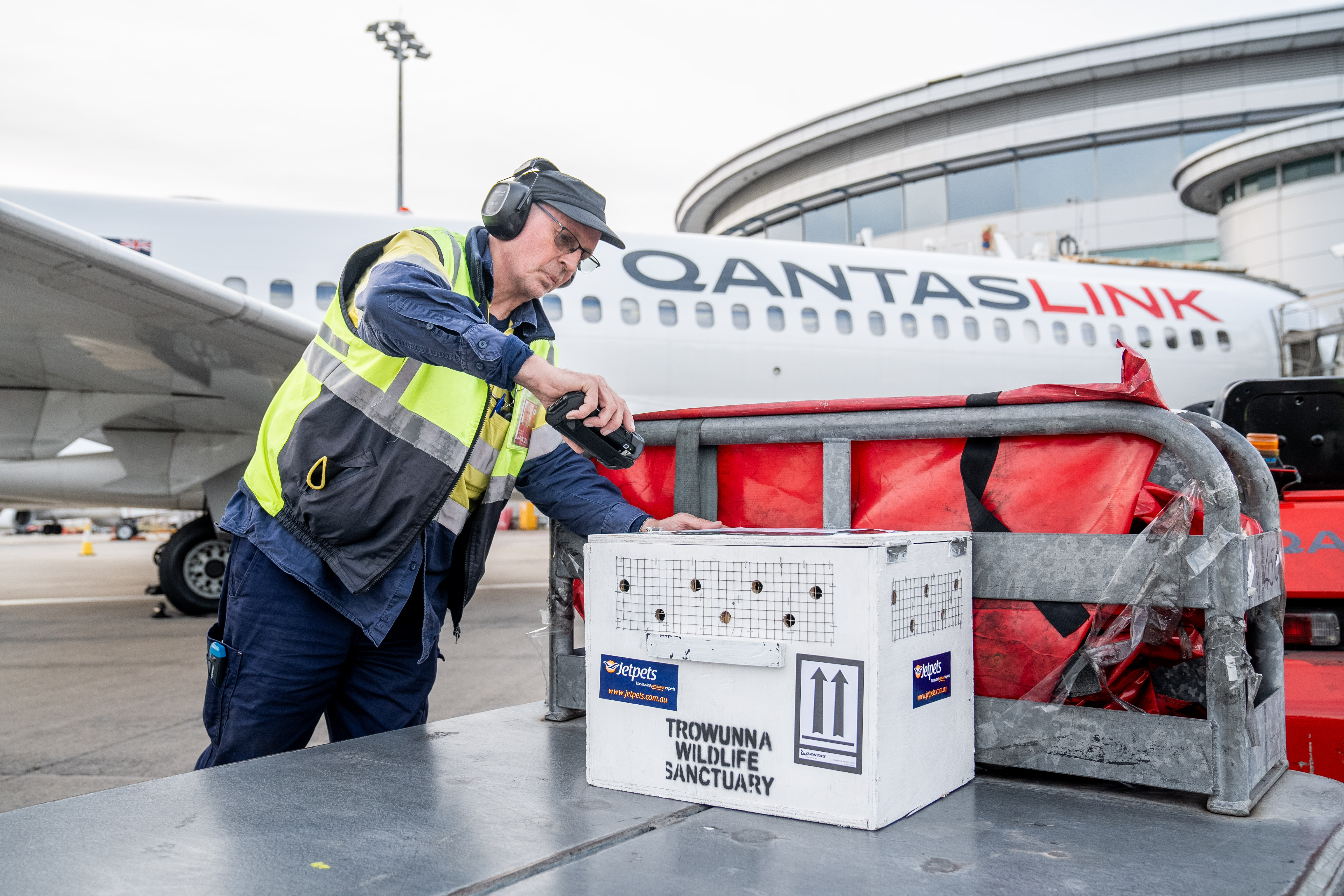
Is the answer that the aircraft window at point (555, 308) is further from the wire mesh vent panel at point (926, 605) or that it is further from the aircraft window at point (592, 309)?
the wire mesh vent panel at point (926, 605)

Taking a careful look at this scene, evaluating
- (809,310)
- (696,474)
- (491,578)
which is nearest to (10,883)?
(696,474)

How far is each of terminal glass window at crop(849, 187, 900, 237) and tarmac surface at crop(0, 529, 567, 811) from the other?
1034 inches

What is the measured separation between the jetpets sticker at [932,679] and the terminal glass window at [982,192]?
106 feet

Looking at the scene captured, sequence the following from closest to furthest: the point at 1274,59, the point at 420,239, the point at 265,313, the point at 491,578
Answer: the point at 420,239 → the point at 265,313 → the point at 491,578 → the point at 1274,59

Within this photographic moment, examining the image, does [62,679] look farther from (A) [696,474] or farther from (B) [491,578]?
(B) [491,578]

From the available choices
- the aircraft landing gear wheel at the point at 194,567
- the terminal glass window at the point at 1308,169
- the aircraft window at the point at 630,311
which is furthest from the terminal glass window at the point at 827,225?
the aircraft landing gear wheel at the point at 194,567

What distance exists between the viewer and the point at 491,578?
11.6 m

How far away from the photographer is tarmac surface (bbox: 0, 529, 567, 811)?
12.8 feet

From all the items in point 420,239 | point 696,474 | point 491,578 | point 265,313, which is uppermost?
point 265,313

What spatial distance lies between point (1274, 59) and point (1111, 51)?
15.1 feet

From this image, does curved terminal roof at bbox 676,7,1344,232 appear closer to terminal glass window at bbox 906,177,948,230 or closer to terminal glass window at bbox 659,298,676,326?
terminal glass window at bbox 906,177,948,230

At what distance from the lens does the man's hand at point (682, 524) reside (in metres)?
2.00

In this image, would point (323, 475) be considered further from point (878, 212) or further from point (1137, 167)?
point (878, 212)

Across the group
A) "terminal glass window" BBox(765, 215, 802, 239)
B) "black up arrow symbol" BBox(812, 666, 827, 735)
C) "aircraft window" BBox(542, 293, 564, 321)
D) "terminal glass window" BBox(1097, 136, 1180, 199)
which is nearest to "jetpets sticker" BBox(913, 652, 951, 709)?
"black up arrow symbol" BBox(812, 666, 827, 735)
